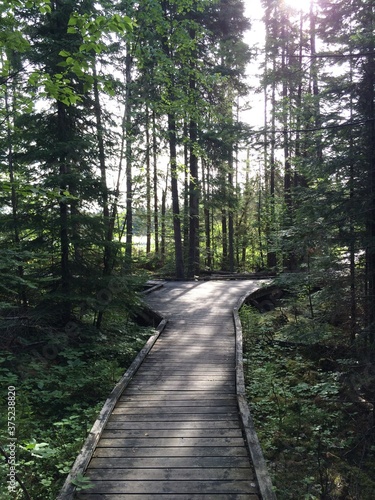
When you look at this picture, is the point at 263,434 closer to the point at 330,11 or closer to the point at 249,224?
the point at 330,11

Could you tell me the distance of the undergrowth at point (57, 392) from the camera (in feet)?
15.5

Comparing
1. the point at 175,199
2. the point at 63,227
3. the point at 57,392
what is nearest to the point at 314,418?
the point at 57,392

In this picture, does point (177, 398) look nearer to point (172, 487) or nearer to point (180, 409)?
point (180, 409)

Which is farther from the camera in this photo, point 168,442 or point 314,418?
point 314,418

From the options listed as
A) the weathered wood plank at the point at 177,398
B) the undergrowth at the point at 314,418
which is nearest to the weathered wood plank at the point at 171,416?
the weathered wood plank at the point at 177,398

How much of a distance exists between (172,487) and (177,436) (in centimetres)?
102

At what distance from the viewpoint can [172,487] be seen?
3.96 meters

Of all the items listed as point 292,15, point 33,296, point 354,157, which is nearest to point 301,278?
point 354,157

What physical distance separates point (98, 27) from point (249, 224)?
97.3 feet

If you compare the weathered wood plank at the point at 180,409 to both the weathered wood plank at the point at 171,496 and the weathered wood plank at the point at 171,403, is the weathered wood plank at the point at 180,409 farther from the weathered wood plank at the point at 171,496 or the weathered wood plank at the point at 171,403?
the weathered wood plank at the point at 171,496

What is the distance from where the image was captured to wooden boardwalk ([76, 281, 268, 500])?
3.98 m

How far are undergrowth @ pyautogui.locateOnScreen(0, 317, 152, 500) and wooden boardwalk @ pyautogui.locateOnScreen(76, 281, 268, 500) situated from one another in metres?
0.68

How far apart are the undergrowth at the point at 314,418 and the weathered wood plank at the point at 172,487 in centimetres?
102

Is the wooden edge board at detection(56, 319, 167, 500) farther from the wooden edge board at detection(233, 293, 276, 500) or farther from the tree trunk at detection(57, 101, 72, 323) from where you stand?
the tree trunk at detection(57, 101, 72, 323)
